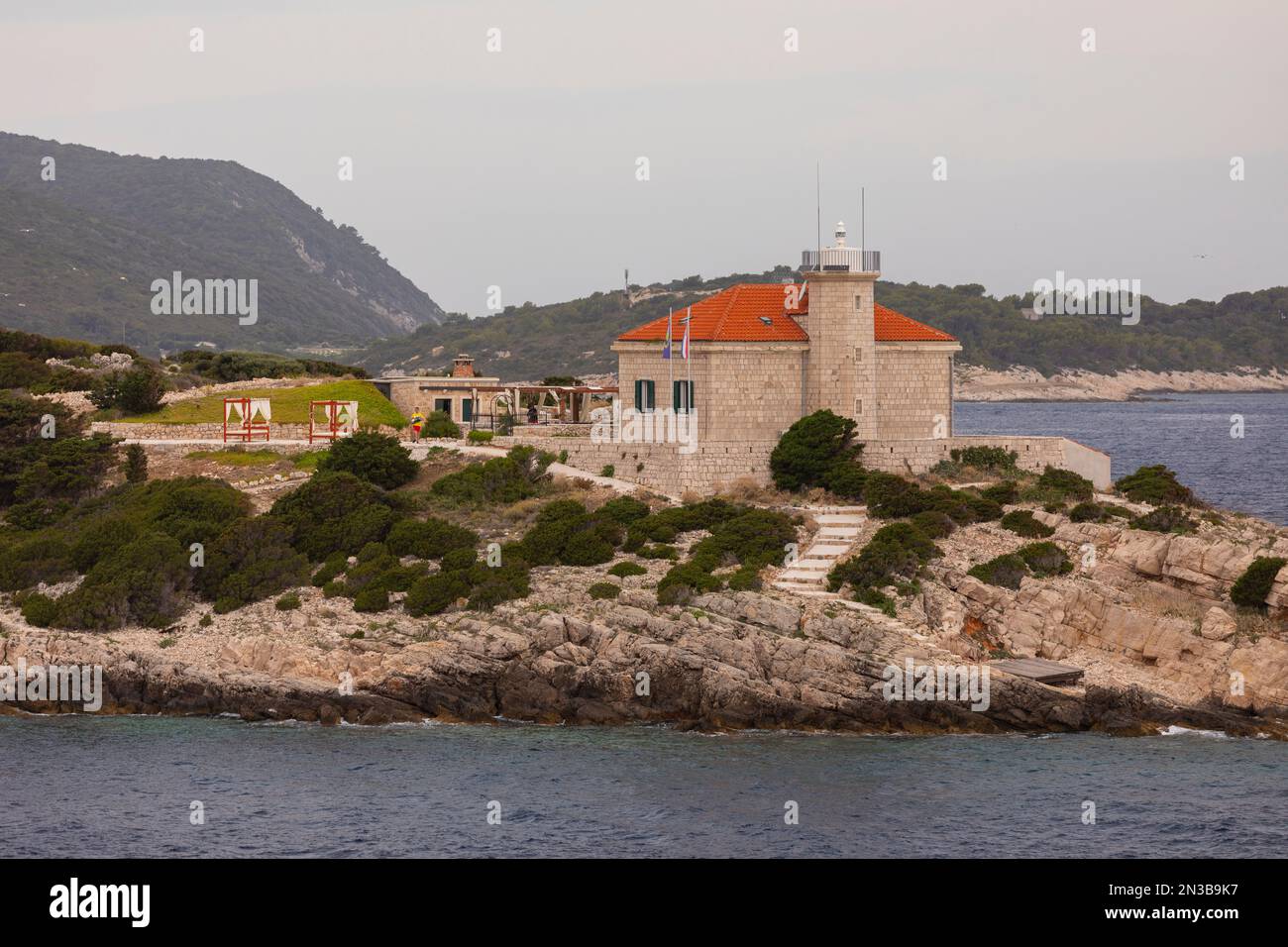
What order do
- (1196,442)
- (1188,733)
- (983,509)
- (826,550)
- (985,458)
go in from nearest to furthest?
(1188,733), (826,550), (983,509), (985,458), (1196,442)

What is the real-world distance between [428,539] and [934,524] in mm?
15027

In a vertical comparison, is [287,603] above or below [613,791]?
above

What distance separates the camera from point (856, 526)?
52.1m

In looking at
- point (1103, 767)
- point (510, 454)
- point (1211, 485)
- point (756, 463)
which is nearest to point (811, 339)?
point (756, 463)

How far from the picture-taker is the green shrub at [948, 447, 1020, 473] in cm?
5625

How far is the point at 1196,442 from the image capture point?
13550 centimetres

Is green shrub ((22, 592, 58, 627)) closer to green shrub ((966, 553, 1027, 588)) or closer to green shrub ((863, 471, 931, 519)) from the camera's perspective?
green shrub ((863, 471, 931, 519))

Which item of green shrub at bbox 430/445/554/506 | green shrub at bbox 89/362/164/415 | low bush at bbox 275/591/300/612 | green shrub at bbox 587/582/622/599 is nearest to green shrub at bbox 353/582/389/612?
low bush at bbox 275/591/300/612

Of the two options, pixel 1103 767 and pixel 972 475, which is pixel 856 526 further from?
pixel 1103 767

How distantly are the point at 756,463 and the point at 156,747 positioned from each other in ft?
72.2

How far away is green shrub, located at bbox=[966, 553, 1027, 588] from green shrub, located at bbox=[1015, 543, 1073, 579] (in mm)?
379

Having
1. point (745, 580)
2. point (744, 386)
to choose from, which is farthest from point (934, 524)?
point (744, 386)

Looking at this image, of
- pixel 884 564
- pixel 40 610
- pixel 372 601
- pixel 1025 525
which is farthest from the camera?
pixel 1025 525

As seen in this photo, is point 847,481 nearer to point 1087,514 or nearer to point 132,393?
point 1087,514
